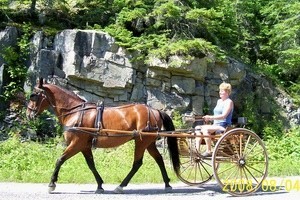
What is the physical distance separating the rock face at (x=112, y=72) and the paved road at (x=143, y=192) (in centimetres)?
662

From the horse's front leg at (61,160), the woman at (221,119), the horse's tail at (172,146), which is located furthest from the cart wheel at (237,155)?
the horse's front leg at (61,160)

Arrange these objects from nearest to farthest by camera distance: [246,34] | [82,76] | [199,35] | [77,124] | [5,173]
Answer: [77,124] → [5,173] → [82,76] → [199,35] → [246,34]

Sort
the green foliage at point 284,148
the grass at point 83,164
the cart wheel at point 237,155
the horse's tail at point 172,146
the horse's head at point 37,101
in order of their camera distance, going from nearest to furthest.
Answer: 1. the cart wheel at point 237,155
2. the horse's head at point 37,101
3. the horse's tail at point 172,146
4. the grass at point 83,164
5. the green foliage at point 284,148

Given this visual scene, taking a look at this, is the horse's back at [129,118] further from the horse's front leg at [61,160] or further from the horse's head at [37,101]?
the horse's head at [37,101]

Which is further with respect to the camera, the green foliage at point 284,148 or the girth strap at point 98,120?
the green foliage at point 284,148

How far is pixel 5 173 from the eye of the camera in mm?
10086

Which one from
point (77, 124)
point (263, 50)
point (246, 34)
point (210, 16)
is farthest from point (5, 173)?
point (263, 50)

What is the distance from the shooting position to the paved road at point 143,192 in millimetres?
7410

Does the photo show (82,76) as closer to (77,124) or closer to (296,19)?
(77,124)

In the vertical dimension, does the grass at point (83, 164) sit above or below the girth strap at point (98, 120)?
below

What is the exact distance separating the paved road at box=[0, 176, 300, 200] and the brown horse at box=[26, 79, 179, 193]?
1.15 ft

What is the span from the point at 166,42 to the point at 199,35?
1.84m

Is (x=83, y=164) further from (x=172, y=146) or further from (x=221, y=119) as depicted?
(x=221, y=119)

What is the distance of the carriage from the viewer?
25.8 ft
